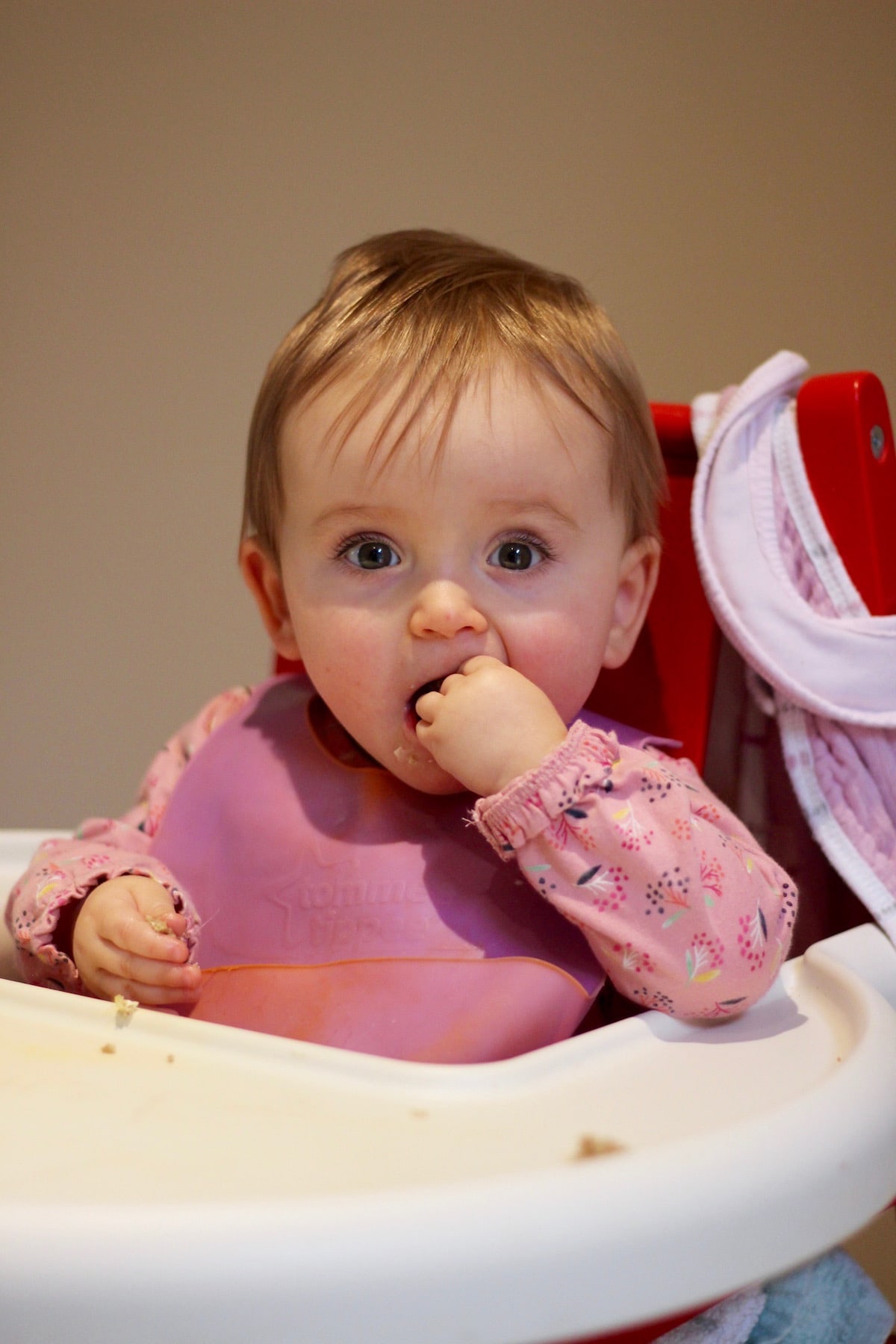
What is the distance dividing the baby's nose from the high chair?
0.21 m

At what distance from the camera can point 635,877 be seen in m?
0.58

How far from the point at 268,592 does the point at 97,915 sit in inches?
9.6

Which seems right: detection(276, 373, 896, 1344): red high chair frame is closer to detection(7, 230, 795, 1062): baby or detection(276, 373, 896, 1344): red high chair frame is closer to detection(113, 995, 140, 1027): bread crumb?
detection(7, 230, 795, 1062): baby

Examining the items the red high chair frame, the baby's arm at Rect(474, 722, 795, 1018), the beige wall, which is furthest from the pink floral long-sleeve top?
the beige wall

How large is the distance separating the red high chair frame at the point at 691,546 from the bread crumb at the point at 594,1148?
0.41 m

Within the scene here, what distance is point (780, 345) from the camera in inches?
56.5

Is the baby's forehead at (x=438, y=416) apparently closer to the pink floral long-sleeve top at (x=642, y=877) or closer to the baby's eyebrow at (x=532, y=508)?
the baby's eyebrow at (x=532, y=508)

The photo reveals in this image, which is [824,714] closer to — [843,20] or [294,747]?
[294,747]

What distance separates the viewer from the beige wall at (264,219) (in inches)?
54.8

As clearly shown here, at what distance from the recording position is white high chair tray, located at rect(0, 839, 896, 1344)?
1.22ft

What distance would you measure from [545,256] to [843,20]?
391 millimetres

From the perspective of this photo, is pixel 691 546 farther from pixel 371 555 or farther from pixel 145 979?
pixel 145 979

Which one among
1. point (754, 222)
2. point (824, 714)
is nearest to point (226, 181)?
point (754, 222)

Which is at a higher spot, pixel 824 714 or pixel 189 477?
pixel 824 714
